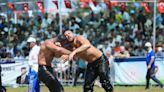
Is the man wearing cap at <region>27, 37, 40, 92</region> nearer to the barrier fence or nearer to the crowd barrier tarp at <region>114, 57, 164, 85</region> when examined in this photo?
the barrier fence

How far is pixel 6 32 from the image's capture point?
98.2ft

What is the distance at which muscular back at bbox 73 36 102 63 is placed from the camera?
42.7ft

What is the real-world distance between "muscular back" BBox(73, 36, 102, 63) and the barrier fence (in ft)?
29.1

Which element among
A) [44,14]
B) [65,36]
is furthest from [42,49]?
[44,14]

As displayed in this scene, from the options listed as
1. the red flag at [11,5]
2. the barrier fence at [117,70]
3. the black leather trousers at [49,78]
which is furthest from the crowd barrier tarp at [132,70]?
the black leather trousers at [49,78]

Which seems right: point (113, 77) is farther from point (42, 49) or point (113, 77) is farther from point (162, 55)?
point (42, 49)

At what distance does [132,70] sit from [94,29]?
21.7ft

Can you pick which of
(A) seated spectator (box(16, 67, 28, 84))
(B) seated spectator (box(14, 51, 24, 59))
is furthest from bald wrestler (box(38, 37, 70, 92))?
(B) seated spectator (box(14, 51, 24, 59))

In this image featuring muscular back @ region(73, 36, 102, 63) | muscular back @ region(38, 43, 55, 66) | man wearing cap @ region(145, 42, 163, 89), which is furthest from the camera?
man wearing cap @ region(145, 42, 163, 89)

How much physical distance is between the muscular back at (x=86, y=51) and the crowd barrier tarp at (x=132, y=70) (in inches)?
362

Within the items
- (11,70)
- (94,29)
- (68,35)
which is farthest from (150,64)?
(68,35)

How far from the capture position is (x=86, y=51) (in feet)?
44.9

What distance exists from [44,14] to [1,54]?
213 inches

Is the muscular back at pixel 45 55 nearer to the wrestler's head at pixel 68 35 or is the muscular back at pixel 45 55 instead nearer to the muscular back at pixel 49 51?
the muscular back at pixel 49 51
